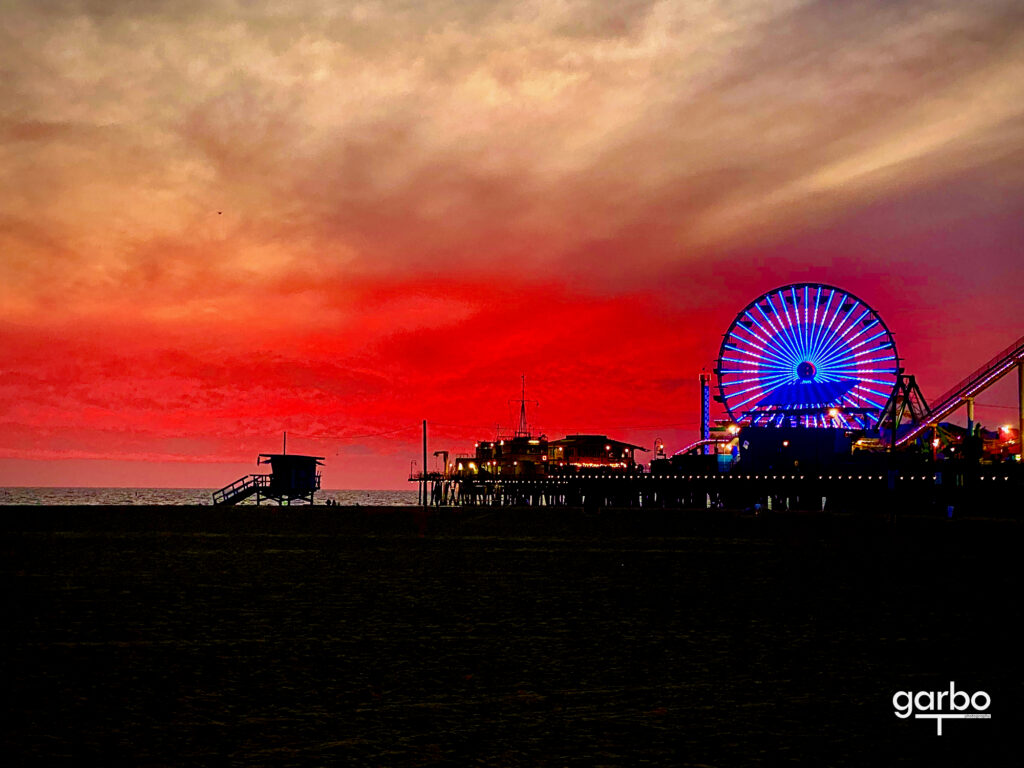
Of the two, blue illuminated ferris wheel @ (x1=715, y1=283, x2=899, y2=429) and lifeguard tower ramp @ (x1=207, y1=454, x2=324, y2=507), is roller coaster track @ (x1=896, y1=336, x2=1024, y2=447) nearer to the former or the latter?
blue illuminated ferris wheel @ (x1=715, y1=283, x2=899, y2=429)

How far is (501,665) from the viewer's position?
367 inches

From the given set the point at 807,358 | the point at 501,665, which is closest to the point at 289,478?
the point at 807,358

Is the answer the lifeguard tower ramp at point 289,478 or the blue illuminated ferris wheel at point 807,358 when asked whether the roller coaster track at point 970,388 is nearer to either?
the blue illuminated ferris wheel at point 807,358

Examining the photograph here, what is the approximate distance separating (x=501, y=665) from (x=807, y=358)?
297ft

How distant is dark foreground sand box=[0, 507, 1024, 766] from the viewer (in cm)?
641

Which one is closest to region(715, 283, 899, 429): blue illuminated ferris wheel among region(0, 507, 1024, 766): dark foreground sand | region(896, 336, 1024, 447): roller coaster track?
region(896, 336, 1024, 447): roller coaster track

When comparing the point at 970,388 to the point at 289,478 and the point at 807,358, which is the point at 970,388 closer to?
the point at 807,358

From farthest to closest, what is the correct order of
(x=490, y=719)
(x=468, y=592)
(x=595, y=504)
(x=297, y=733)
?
1. (x=595, y=504)
2. (x=468, y=592)
3. (x=490, y=719)
4. (x=297, y=733)

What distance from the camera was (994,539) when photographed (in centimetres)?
3547

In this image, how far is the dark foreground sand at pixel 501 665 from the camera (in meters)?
6.41

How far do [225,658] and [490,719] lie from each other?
3.59 meters

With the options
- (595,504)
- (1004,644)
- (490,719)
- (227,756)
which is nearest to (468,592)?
(1004,644)

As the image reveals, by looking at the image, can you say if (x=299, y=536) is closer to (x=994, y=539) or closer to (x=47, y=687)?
(x=994, y=539)

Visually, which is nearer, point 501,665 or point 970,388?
point 501,665
